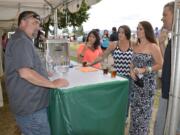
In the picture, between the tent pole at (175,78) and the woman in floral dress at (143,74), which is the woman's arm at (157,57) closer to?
the woman in floral dress at (143,74)

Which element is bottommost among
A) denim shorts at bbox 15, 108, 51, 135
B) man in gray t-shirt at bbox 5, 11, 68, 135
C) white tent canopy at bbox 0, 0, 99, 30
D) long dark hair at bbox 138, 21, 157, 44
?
denim shorts at bbox 15, 108, 51, 135

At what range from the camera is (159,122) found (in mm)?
2191

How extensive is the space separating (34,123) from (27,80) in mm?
410

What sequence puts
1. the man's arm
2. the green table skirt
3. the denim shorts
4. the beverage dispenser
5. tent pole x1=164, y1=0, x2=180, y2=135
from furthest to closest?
the beverage dispenser < the green table skirt < the denim shorts < the man's arm < tent pole x1=164, y1=0, x2=180, y2=135

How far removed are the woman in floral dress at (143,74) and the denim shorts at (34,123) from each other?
4.00 ft

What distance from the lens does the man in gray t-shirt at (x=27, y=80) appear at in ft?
5.97

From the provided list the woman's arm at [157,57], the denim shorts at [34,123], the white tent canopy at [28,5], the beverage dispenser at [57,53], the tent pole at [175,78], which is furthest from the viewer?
the white tent canopy at [28,5]

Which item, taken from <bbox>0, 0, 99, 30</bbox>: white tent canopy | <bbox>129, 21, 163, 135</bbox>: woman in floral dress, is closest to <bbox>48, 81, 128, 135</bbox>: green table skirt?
<bbox>129, 21, 163, 135</bbox>: woman in floral dress

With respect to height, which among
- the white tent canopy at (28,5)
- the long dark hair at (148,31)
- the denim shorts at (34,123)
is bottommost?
the denim shorts at (34,123)

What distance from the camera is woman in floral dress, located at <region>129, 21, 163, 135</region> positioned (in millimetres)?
2738

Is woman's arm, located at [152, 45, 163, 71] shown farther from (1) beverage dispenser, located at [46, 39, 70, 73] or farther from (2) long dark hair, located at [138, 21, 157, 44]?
(1) beverage dispenser, located at [46, 39, 70, 73]

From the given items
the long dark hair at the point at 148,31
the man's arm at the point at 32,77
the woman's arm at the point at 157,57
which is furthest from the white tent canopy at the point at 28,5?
the man's arm at the point at 32,77

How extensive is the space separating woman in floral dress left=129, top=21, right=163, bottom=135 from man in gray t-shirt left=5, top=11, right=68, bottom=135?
1.08m

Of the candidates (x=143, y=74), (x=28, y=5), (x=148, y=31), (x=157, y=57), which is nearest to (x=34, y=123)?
(x=143, y=74)
